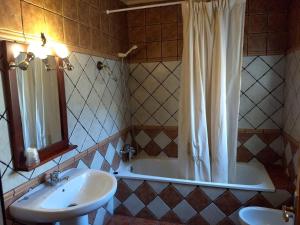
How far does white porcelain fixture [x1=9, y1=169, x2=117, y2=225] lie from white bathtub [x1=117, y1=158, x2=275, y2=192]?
0.74 meters

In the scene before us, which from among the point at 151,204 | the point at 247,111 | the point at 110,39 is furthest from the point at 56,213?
the point at 247,111

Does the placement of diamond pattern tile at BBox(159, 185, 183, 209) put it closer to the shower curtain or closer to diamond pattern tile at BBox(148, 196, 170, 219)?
diamond pattern tile at BBox(148, 196, 170, 219)

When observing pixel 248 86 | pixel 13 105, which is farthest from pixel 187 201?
pixel 13 105

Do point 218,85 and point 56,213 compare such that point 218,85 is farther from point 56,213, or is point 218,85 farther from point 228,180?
point 56,213

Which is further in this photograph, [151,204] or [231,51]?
[151,204]

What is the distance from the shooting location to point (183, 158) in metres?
2.35

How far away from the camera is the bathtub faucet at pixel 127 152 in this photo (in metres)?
2.78

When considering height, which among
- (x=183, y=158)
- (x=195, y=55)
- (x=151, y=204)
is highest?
(x=195, y=55)

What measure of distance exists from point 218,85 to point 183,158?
0.79m

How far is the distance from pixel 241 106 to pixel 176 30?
1175 millimetres

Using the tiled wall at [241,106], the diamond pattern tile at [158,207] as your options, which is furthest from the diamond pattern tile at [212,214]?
the tiled wall at [241,106]

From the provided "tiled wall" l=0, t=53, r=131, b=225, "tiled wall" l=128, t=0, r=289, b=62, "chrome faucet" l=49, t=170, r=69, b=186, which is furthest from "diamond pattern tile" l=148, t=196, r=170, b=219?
"tiled wall" l=128, t=0, r=289, b=62

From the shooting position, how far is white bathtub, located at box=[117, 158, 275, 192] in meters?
2.17

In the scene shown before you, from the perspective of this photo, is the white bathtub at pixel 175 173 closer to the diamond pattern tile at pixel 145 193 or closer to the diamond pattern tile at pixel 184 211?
the diamond pattern tile at pixel 145 193
